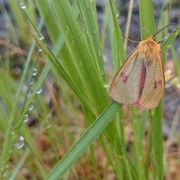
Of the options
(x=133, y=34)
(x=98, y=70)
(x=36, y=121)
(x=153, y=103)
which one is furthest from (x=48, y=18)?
(x=133, y=34)

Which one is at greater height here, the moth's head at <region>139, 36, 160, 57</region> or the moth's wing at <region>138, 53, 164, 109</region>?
the moth's head at <region>139, 36, 160, 57</region>

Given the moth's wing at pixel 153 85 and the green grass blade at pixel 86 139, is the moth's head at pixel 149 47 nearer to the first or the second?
the moth's wing at pixel 153 85

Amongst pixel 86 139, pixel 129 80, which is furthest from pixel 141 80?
pixel 86 139

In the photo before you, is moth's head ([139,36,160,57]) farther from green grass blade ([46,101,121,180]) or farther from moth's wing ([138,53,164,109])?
green grass blade ([46,101,121,180])

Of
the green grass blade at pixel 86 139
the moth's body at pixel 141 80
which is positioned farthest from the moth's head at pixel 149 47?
the green grass blade at pixel 86 139

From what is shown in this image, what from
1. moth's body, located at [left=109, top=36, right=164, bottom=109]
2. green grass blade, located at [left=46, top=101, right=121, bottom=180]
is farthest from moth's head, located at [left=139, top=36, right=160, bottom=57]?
green grass blade, located at [left=46, top=101, right=121, bottom=180]

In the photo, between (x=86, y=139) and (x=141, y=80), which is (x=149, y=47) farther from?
(x=86, y=139)
